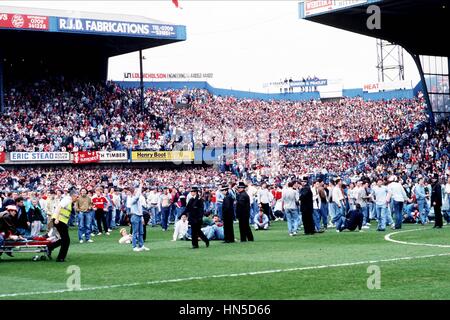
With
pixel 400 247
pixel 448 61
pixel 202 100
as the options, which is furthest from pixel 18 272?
pixel 202 100

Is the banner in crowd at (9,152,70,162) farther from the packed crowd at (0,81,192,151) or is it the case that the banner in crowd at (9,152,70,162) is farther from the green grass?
the green grass

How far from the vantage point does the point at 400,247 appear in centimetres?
1920

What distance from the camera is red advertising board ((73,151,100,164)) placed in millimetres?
51781

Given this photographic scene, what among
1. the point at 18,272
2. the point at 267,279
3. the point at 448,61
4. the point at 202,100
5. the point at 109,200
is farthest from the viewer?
the point at 202,100

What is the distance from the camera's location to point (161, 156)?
5525 cm

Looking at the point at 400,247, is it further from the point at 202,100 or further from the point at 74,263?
the point at 202,100

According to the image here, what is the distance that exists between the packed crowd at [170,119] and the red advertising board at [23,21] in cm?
634

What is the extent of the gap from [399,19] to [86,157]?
22108 millimetres

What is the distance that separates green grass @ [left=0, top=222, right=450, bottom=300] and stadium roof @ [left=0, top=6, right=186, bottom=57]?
30.0 metres

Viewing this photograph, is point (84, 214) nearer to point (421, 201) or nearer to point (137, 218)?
point (137, 218)

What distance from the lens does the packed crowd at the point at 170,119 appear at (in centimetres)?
5309

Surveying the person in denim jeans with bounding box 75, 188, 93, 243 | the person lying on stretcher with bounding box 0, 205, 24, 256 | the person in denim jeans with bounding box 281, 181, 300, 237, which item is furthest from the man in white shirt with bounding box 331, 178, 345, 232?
the person lying on stretcher with bounding box 0, 205, 24, 256

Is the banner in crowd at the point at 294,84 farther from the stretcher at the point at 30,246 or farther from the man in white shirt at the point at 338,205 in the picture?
the stretcher at the point at 30,246

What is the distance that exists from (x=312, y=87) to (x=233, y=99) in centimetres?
2226
